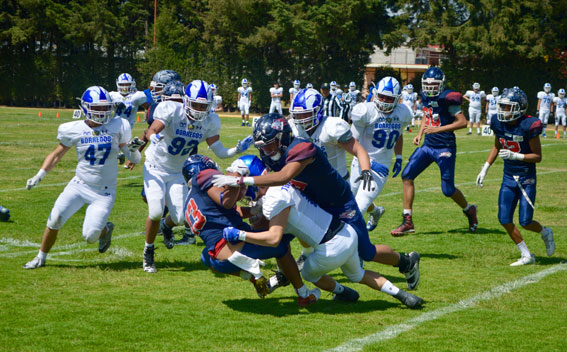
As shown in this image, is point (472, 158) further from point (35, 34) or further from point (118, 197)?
point (35, 34)

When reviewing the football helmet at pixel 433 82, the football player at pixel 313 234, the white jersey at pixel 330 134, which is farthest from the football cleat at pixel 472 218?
the football player at pixel 313 234

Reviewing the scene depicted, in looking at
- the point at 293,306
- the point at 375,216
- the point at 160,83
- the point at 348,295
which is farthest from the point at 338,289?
the point at 160,83

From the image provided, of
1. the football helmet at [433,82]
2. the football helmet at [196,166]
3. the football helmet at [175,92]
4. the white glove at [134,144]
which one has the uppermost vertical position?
the football helmet at [433,82]

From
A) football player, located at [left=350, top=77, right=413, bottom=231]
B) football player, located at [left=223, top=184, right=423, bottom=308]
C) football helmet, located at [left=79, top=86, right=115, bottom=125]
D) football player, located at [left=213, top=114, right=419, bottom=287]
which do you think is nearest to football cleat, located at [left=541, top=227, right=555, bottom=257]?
football player, located at [left=350, top=77, right=413, bottom=231]

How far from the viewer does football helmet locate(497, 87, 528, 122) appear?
691cm

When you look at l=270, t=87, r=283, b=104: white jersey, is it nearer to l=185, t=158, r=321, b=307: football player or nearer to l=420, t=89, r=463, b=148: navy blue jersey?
l=420, t=89, r=463, b=148: navy blue jersey

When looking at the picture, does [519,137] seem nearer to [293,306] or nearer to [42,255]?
[293,306]

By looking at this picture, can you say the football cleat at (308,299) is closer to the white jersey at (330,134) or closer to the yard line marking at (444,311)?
the yard line marking at (444,311)

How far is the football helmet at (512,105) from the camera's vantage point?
6906mm

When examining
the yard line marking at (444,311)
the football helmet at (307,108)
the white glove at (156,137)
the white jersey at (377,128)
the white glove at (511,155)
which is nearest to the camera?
the yard line marking at (444,311)

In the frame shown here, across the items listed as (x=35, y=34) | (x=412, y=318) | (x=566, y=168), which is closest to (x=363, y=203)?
(x=412, y=318)

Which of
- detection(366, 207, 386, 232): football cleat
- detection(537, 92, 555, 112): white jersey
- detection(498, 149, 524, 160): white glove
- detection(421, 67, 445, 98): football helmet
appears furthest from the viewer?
detection(537, 92, 555, 112): white jersey

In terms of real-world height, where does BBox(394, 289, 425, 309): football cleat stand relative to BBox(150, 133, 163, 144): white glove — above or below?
below

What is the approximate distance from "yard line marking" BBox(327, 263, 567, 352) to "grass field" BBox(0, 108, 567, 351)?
0.03 feet
